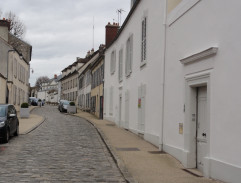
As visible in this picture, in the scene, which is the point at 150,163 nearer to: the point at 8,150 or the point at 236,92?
the point at 236,92

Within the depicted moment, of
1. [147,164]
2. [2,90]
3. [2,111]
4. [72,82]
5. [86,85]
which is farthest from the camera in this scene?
[72,82]

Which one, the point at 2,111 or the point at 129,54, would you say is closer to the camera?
the point at 2,111

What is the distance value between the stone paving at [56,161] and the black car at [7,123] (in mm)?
349

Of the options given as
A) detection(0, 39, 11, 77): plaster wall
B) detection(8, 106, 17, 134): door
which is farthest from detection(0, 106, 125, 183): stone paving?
detection(0, 39, 11, 77): plaster wall

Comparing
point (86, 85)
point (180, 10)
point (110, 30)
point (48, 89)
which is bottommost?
point (86, 85)

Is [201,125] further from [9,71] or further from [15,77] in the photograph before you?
[15,77]

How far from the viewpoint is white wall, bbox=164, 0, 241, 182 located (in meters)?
6.88

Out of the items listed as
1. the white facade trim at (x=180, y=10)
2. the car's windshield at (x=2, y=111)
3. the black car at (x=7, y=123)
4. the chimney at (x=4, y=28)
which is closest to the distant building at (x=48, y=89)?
the chimney at (x=4, y=28)

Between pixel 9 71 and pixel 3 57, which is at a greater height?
pixel 3 57

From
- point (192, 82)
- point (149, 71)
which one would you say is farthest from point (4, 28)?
point (192, 82)

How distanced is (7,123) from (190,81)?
7920 millimetres

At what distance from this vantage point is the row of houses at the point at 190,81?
7117 millimetres

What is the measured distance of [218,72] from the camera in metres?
7.69

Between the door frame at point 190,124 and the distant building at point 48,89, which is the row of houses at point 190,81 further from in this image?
the distant building at point 48,89
